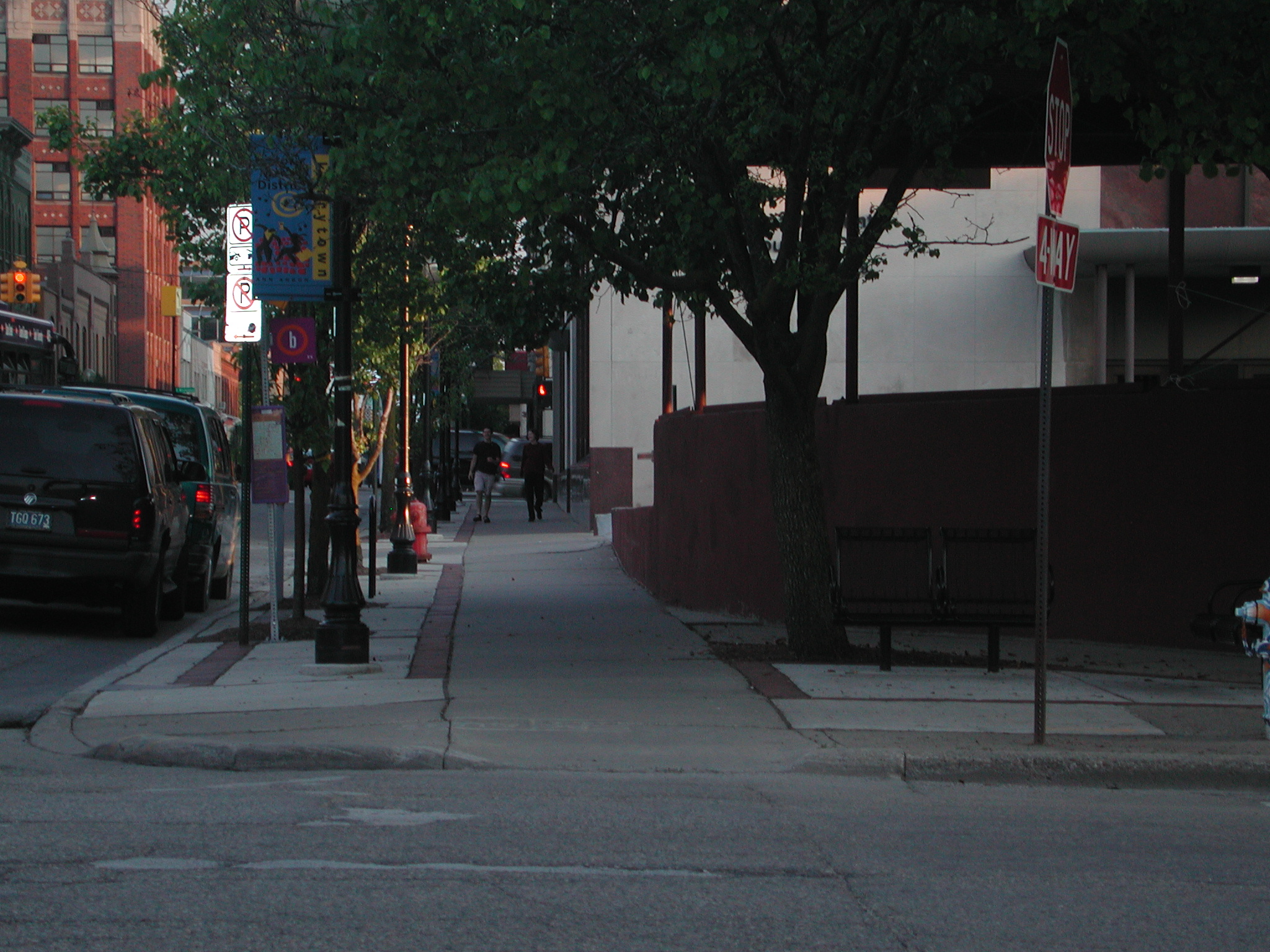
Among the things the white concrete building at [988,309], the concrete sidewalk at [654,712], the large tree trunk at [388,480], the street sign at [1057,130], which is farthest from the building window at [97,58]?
the street sign at [1057,130]

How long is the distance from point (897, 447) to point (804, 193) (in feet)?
7.73

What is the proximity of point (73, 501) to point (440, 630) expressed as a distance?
3294mm

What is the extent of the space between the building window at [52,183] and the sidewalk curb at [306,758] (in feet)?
282

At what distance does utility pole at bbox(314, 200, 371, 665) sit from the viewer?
36.3 feet

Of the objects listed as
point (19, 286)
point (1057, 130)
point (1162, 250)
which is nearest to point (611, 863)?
point (1057, 130)

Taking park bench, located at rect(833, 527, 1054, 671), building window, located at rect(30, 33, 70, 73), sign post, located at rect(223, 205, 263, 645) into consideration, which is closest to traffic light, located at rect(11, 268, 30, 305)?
sign post, located at rect(223, 205, 263, 645)

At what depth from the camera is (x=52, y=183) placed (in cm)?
8788

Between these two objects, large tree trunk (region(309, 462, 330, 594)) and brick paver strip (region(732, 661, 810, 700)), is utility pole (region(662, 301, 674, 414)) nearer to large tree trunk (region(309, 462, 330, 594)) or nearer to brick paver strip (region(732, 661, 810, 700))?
large tree trunk (region(309, 462, 330, 594))

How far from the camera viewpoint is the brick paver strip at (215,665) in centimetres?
1072

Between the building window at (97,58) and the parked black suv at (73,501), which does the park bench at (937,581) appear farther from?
the building window at (97,58)

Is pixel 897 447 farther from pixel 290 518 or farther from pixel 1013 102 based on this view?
pixel 290 518

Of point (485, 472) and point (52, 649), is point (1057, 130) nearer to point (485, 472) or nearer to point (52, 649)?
point (52, 649)

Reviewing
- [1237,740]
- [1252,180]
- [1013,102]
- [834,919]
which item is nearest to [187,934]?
[834,919]

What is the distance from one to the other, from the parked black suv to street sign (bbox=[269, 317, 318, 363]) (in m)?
1.79
